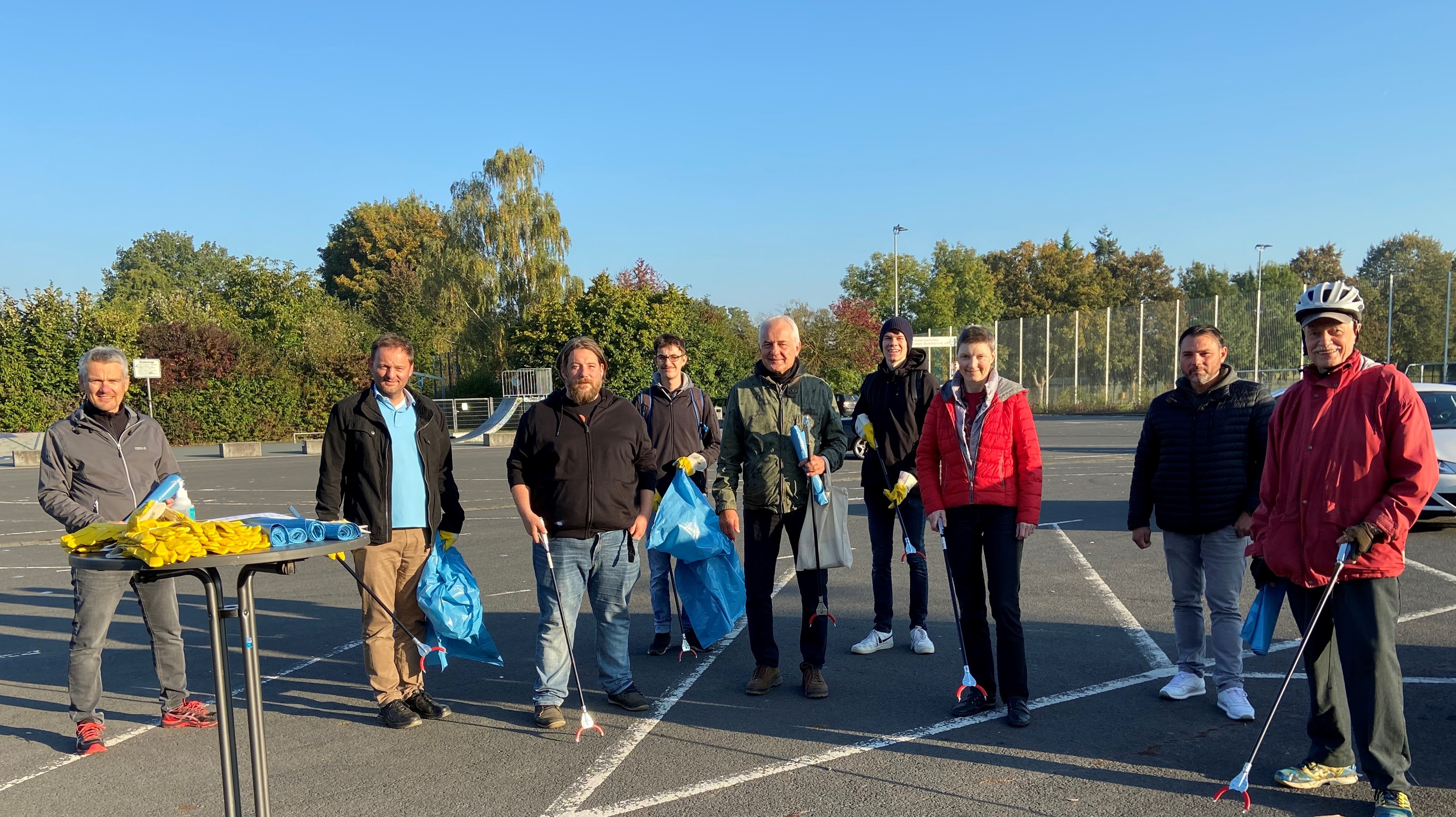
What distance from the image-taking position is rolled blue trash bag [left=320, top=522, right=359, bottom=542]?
3.40 meters

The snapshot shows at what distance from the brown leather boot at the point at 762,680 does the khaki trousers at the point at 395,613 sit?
1763 millimetres

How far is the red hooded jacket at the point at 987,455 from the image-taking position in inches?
186

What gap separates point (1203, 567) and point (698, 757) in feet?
9.12

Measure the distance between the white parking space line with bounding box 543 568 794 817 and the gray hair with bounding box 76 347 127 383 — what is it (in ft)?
10.1

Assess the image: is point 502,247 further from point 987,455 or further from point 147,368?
point 987,455

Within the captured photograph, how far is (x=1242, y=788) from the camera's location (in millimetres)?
3748

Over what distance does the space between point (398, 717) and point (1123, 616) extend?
15.8 feet

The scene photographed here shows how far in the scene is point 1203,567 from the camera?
4.99 m

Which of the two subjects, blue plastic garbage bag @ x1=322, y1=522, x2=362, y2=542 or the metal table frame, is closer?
the metal table frame

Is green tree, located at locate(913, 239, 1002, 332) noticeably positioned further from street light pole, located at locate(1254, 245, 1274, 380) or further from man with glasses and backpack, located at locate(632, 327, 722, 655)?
man with glasses and backpack, located at locate(632, 327, 722, 655)

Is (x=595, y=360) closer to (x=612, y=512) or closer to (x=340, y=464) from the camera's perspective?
(x=612, y=512)

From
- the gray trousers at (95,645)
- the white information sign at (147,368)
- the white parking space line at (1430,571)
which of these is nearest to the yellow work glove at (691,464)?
the gray trousers at (95,645)

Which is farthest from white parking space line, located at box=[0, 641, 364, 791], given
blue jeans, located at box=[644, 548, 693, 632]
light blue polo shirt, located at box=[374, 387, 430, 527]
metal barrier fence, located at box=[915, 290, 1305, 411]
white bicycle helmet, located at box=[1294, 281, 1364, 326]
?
metal barrier fence, located at box=[915, 290, 1305, 411]

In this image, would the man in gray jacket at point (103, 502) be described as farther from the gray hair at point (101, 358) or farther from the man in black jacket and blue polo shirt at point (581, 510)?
the man in black jacket and blue polo shirt at point (581, 510)
